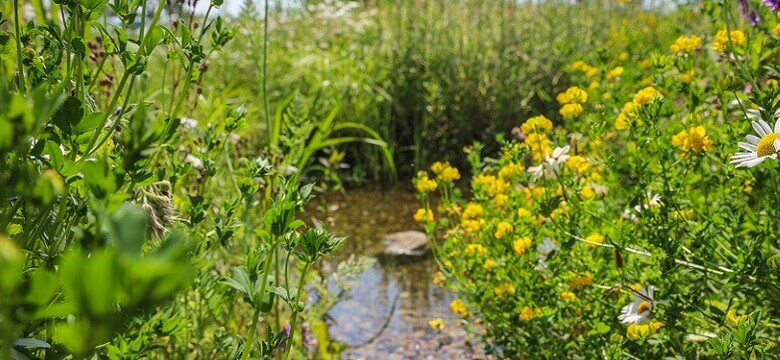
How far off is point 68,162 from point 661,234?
1104 mm

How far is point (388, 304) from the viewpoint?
9.65ft

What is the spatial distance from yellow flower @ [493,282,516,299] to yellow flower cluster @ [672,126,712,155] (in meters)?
0.62

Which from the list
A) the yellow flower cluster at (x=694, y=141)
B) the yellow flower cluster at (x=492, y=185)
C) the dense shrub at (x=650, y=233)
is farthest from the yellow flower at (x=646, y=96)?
the yellow flower cluster at (x=492, y=185)

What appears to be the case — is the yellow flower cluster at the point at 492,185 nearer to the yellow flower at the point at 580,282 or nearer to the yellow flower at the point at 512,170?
the yellow flower at the point at 512,170

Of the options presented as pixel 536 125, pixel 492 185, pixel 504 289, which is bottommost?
pixel 504 289

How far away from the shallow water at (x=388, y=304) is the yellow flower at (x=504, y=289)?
1.98ft

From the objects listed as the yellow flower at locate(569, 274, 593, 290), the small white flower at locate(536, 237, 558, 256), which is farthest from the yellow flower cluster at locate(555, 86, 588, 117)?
the yellow flower at locate(569, 274, 593, 290)

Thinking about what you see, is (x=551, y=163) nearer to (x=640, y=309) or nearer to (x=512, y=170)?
(x=512, y=170)

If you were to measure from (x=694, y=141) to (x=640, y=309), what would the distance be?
37 cm

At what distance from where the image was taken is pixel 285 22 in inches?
281

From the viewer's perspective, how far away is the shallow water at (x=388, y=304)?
101 inches

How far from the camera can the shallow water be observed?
256cm

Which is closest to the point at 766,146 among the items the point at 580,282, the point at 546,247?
the point at 580,282

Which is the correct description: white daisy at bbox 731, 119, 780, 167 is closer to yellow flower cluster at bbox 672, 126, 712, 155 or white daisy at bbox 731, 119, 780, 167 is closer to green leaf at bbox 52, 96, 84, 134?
yellow flower cluster at bbox 672, 126, 712, 155
